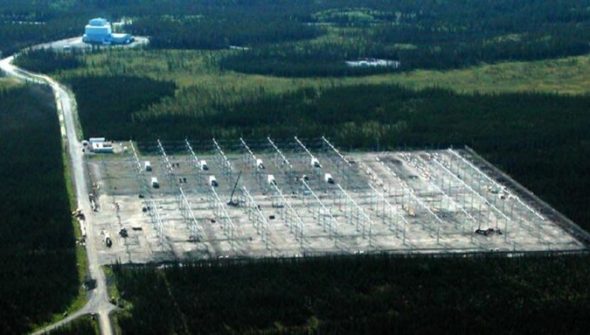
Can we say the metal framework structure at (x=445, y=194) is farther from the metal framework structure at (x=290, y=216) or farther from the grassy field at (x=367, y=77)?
the grassy field at (x=367, y=77)

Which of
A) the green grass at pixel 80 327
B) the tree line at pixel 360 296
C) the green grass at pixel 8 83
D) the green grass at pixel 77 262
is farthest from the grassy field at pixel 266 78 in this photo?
the green grass at pixel 80 327

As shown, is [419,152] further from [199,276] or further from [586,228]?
[199,276]

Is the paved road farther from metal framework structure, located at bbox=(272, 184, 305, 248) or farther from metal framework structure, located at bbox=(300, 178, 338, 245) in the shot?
metal framework structure, located at bbox=(300, 178, 338, 245)

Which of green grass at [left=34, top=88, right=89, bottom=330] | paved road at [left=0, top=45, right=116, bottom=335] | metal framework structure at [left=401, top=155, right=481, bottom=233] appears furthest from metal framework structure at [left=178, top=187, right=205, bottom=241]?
metal framework structure at [left=401, top=155, right=481, bottom=233]

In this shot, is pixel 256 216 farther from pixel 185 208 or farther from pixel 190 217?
pixel 185 208

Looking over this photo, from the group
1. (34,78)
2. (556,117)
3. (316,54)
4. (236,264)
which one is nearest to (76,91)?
(34,78)

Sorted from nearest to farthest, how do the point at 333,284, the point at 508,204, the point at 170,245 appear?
1. the point at 333,284
2. the point at 170,245
3. the point at 508,204
